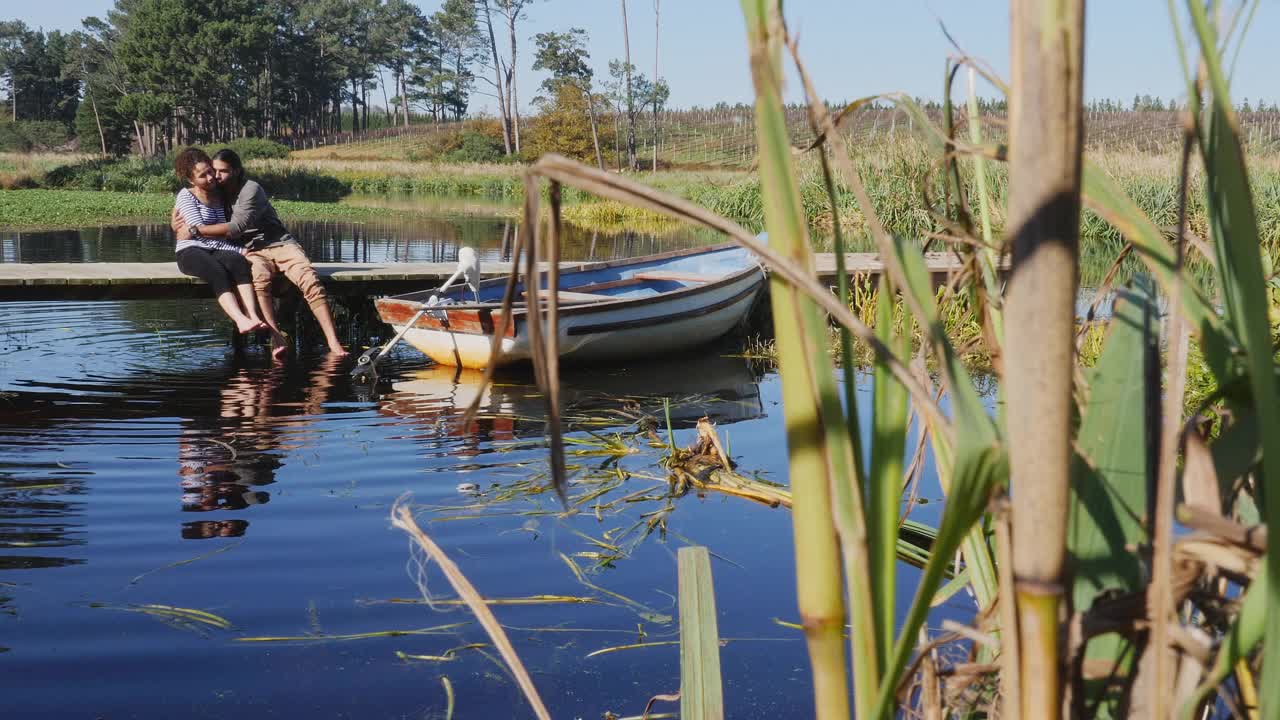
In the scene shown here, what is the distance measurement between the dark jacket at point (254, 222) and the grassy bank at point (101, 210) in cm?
1689

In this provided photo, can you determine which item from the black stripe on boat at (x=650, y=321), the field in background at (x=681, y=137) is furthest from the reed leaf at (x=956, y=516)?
the field in background at (x=681, y=137)

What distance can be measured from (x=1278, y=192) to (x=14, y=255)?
17393mm

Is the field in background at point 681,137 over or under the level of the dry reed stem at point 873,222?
over

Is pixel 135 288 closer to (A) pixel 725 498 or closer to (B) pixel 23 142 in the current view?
(A) pixel 725 498

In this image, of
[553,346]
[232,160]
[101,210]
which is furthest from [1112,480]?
[101,210]

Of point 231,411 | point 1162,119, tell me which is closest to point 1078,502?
point 231,411

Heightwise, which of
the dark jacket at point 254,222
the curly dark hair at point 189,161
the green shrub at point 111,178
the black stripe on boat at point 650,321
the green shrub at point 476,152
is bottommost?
the black stripe on boat at point 650,321

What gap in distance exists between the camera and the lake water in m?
2.81

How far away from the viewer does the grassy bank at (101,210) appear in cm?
2369

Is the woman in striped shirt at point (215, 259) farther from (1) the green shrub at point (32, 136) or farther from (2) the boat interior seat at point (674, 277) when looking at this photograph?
(1) the green shrub at point (32, 136)

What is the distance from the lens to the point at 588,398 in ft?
23.1

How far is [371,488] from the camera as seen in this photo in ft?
15.5

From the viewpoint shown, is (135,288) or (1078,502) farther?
(135,288)

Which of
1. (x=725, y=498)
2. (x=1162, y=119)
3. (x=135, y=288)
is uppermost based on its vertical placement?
(x=1162, y=119)
